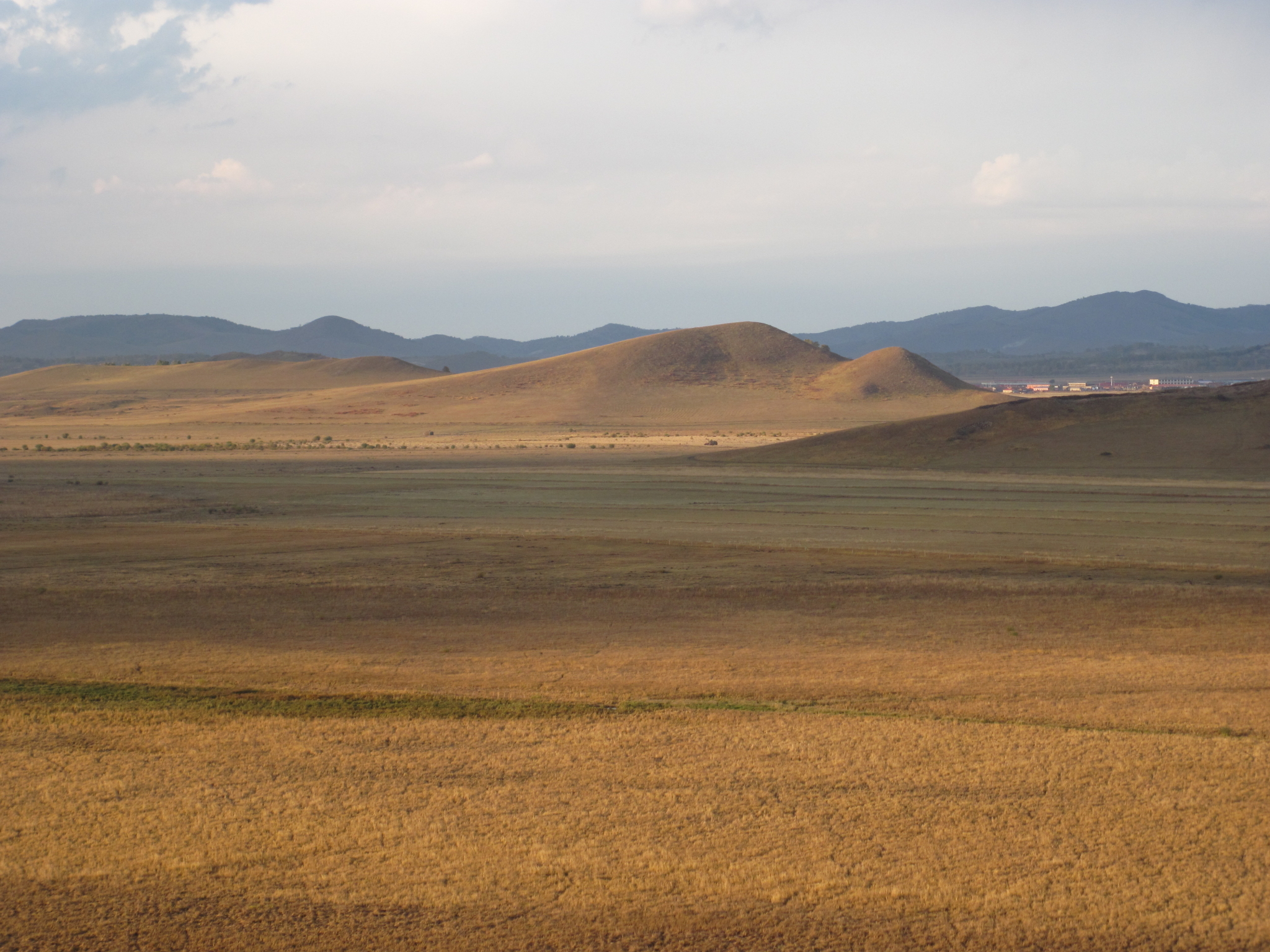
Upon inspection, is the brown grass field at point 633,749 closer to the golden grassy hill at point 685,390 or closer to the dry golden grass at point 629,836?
the dry golden grass at point 629,836

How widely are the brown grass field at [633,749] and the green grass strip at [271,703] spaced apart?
0.17ft

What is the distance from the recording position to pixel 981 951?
17.7ft

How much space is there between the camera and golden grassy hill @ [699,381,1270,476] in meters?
40.7

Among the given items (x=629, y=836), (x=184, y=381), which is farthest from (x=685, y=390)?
(x=629, y=836)

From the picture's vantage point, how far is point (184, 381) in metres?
141

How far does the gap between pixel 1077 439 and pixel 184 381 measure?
398 feet

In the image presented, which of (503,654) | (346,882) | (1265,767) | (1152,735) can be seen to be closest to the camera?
(346,882)

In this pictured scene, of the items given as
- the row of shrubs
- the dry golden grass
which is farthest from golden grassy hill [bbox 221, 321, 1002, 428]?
the dry golden grass

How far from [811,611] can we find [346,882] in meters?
8.89

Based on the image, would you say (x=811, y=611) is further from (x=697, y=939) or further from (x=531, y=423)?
(x=531, y=423)

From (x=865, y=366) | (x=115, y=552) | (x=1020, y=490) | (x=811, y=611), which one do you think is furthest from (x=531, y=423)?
(x=811, y=611)

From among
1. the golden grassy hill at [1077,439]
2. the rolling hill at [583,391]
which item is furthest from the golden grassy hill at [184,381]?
the golden grassy hill at [1077,439]

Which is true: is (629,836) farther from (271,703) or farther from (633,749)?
(271,703)

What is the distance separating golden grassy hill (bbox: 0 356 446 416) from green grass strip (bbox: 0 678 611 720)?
110 metres
